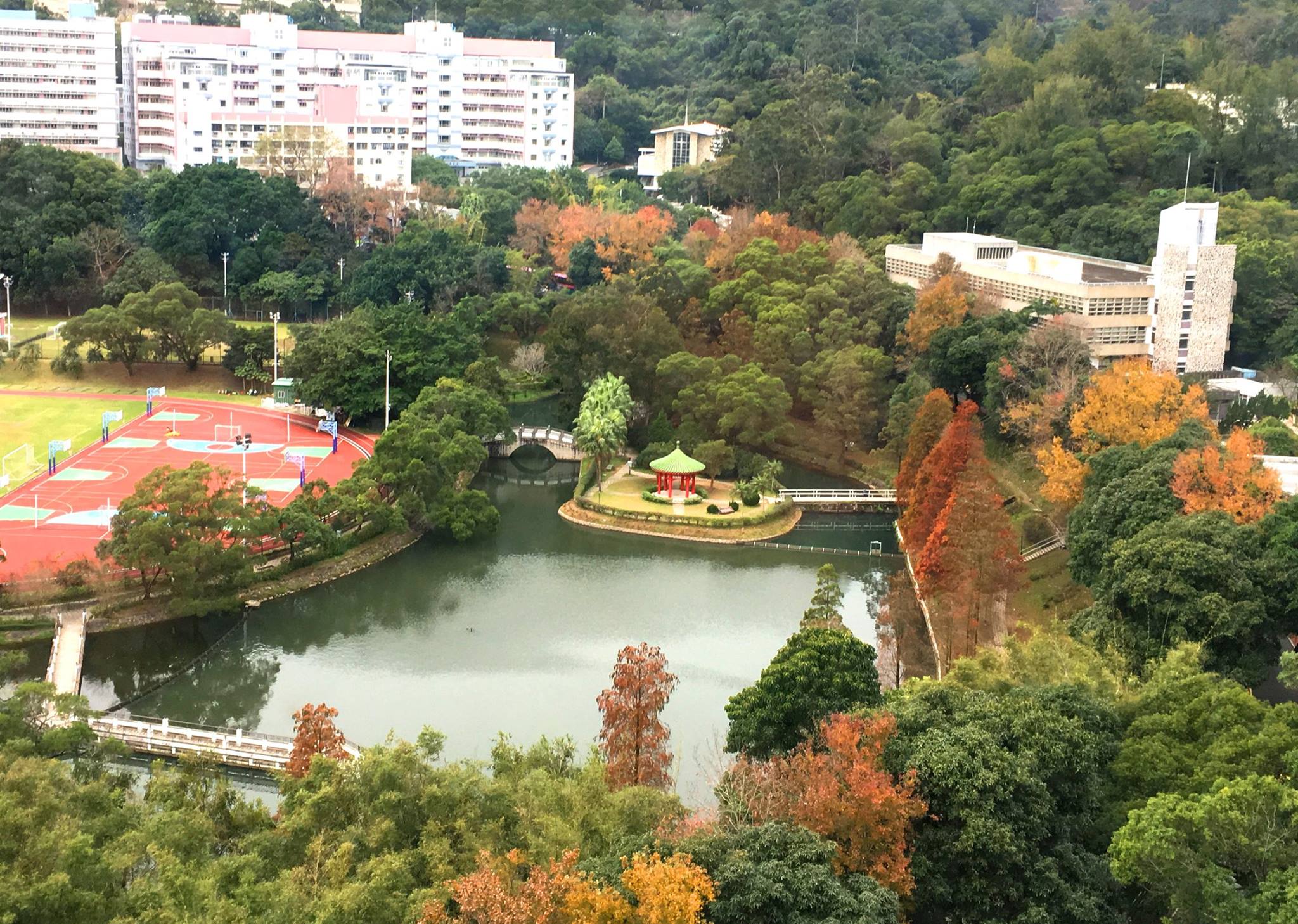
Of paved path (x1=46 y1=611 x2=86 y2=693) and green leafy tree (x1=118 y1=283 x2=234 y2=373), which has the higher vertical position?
green leafy tree (x1=118 y1=283 x2=234 y2=373)

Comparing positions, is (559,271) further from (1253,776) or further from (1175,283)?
(1253,776)

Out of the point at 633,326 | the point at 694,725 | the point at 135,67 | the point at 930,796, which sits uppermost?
the point at 135,67

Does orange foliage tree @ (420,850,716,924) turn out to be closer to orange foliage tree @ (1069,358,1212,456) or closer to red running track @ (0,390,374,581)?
orange foliage tree @ (1069,358,1212,456)

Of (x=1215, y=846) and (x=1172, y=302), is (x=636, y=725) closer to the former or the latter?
(x=1215, y=846)

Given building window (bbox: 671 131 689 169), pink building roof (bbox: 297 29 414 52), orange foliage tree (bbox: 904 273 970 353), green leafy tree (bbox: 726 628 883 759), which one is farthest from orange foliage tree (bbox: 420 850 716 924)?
pink building roof (bbox: 297 29 414 52)

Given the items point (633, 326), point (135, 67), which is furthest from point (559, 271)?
point (135, 67)

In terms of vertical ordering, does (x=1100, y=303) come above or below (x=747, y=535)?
above

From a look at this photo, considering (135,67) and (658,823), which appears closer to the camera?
(658,823)

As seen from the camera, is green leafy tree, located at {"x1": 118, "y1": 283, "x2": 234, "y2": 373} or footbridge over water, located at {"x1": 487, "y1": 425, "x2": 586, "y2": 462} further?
green leafy tree, located at {"x1": 118, "y1": 283, "x2": 234, "y2": 373}
